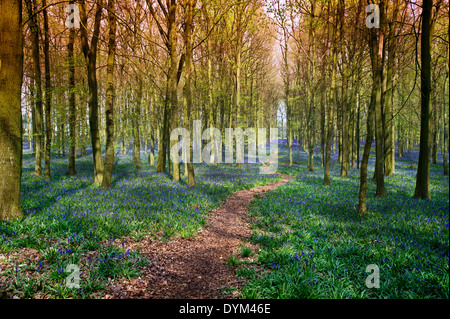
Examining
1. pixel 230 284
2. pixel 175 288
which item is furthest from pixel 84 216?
pixel 230 284

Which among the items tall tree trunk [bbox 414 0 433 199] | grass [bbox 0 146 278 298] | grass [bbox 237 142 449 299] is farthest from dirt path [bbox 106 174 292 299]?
tall tree trunk [bbox 414 0 433 199]

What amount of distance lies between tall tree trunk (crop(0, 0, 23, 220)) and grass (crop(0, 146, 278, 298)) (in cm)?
73

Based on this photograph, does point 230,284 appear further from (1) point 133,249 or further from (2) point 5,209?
(2) point 5,209

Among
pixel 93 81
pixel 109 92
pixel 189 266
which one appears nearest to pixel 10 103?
pixel 109 92

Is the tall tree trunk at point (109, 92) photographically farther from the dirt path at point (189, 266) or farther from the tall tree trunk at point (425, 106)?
the tall tree trunk at point (425, 106)

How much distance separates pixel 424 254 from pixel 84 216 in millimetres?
8342

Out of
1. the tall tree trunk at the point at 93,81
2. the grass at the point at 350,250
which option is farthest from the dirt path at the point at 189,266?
the tall tree trunk at the point at 93,81

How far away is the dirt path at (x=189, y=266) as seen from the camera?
396 centimetres

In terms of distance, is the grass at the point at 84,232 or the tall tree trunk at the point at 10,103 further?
the tall tree trunk at the point at 10,103

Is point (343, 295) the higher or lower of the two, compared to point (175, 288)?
higher

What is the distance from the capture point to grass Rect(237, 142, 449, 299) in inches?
143

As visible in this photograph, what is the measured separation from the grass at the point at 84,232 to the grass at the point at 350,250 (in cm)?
250

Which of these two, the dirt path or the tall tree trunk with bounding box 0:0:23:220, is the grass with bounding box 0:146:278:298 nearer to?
the dirt path
